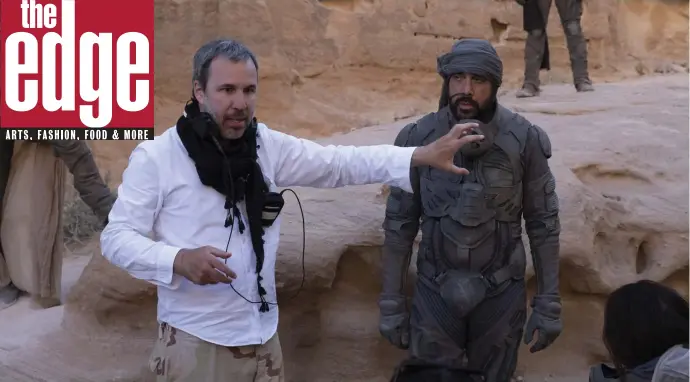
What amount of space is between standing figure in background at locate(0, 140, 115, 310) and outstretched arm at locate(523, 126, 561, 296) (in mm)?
2832

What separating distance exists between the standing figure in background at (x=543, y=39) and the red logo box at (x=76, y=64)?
345cm

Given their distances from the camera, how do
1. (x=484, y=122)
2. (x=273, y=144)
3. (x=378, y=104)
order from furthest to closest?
(x=378, y=104) < (x=484, y=122) < (x=273, y=144)

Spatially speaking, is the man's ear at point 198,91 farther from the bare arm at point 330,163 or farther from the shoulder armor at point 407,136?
the shoulder armor at point 407,136

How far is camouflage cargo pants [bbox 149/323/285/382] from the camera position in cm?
249

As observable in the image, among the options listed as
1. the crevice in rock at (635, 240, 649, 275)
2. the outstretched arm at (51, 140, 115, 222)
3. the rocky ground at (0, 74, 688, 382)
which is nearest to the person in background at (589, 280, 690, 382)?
the rocky ground at (0, 74, 688, 382)

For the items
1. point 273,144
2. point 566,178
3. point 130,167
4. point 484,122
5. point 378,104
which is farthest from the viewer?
point 378,104

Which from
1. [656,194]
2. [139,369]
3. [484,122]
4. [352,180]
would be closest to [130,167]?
[352,180]

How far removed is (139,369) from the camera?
395 centimetres

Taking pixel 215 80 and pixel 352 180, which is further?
pixel 352 180

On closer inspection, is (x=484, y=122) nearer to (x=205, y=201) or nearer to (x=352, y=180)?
(x=352, y=180)

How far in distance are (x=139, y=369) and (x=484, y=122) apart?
2.02 m

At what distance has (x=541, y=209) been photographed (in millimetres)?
3139

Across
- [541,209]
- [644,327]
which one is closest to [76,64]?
[541,209]

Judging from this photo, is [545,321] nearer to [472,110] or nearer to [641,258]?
[472,110]
